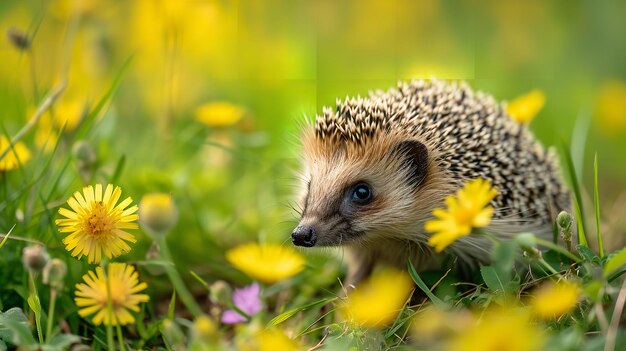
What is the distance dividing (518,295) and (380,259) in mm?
856

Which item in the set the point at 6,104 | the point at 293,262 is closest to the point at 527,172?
the point at 293,262

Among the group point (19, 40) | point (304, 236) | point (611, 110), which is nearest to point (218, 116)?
point (19, 40)

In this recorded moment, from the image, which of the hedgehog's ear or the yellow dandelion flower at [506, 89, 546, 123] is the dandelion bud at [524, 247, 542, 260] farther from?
the yellow dandelion flower at [506, 89, 546, 123]

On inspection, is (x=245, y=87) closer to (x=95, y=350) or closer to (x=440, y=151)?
(x=440, y=151)

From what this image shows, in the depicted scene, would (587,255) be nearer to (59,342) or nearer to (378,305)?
(378,305)

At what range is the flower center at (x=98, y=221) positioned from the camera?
7.72 ft

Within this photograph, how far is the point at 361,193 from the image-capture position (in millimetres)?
2990

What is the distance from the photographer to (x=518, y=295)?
8.00ft

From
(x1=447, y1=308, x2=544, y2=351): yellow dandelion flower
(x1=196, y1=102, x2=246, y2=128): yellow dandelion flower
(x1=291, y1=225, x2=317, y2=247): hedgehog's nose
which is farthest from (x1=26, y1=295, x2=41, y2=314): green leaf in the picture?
(x1=196, y1=102, x2=246, y2=128): yellow dandelion flower

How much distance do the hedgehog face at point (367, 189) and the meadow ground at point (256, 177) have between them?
18cm

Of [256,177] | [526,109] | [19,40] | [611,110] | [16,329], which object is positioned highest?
[19,40]

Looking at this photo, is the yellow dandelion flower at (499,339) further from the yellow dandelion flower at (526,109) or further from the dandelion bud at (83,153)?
the yellow dandelion flower at (526,109)

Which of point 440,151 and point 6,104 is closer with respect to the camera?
point 440,151

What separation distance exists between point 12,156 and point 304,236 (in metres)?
1.20
